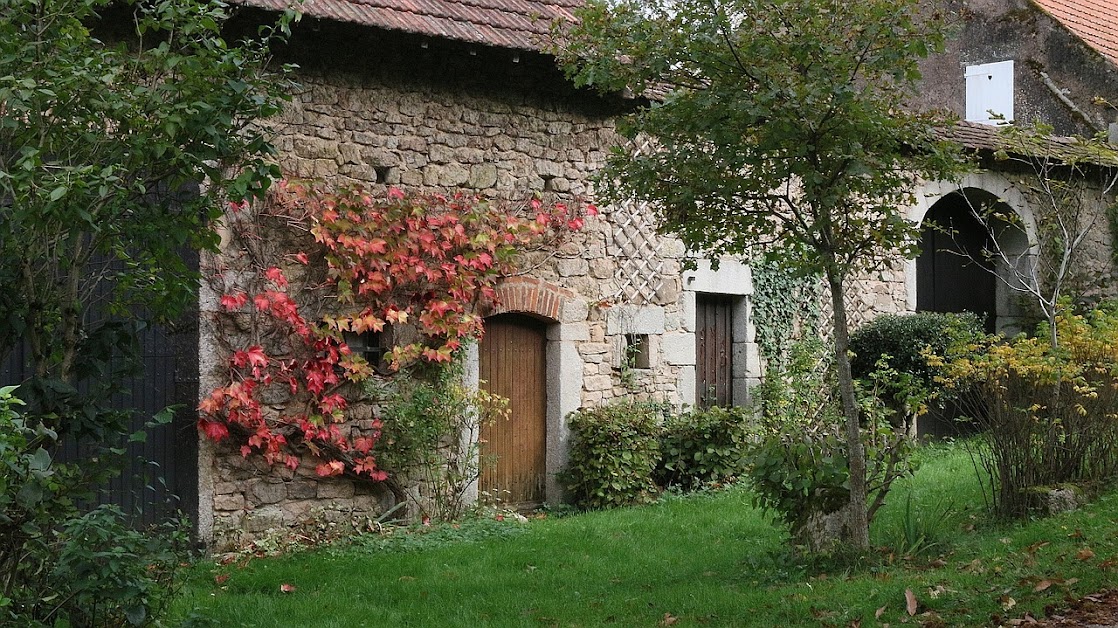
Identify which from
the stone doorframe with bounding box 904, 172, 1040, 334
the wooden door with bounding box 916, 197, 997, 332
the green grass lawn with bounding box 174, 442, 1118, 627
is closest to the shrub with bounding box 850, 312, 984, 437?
the stone doorframe with bounding box 904, 172, 1040, 334

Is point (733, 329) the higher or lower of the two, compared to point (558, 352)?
higher

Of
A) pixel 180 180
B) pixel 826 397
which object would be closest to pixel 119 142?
pixel 180 180

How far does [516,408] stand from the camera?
32.7 feet

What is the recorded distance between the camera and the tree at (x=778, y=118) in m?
5.91

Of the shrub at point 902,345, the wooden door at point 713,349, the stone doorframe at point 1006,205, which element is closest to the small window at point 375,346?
the wooden door at point 713,349

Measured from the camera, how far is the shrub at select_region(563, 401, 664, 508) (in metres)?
9.73

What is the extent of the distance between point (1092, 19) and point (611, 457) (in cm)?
1145

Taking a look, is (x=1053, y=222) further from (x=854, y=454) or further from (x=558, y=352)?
(x=854, y=454)

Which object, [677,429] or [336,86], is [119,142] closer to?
[336,86]

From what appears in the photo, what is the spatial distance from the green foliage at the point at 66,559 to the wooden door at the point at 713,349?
284 inches

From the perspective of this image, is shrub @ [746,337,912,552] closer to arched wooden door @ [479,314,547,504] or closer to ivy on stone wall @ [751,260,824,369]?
arched wooden door @ [479,314,547,504]

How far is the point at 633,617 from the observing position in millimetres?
5992

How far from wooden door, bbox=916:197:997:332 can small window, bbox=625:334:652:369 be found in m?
4.71

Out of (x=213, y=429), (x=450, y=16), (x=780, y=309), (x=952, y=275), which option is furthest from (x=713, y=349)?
(x=213, y=429)
